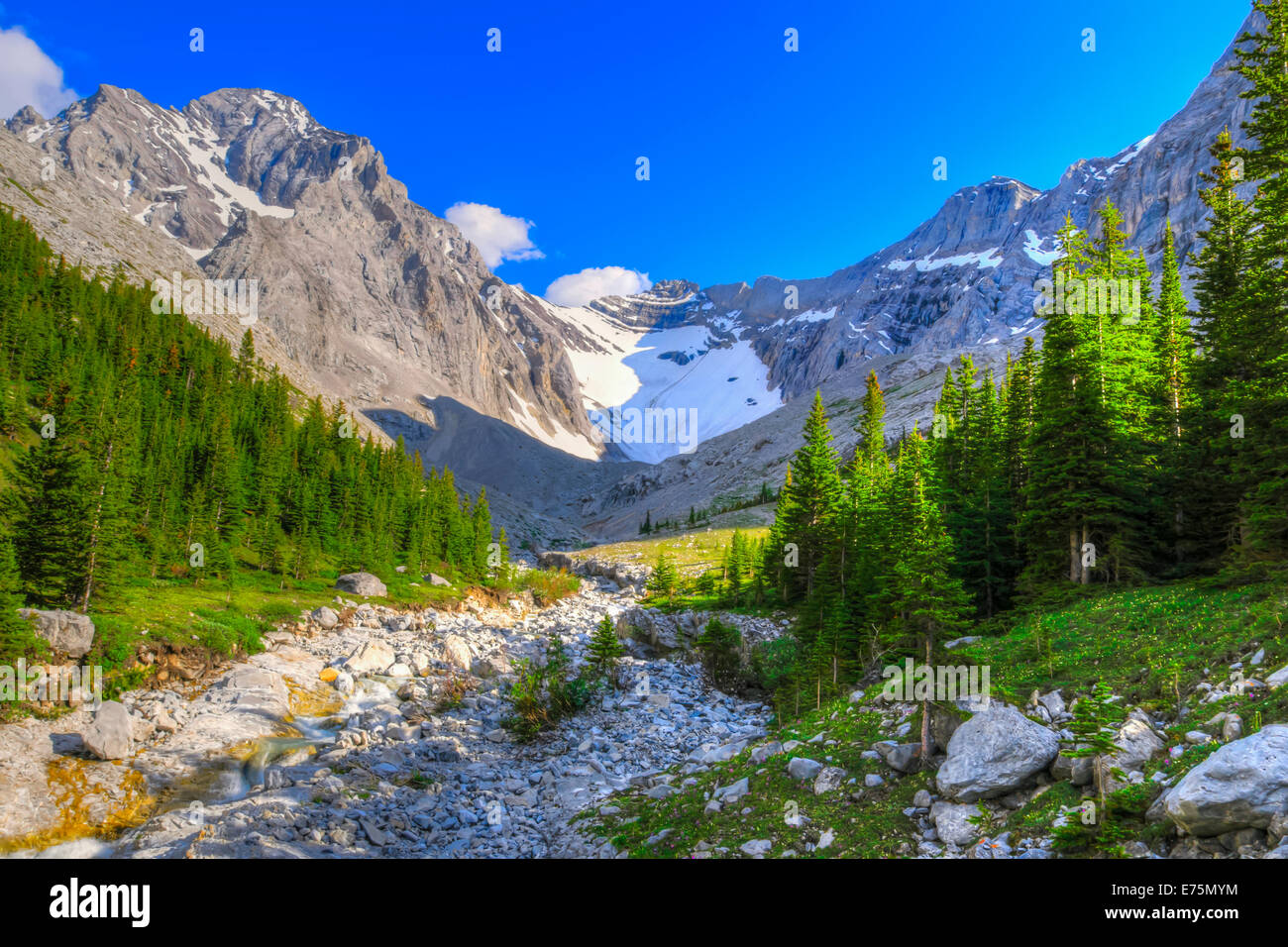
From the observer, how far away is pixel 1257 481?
1961cm

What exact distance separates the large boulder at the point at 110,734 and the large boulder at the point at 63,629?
560cm

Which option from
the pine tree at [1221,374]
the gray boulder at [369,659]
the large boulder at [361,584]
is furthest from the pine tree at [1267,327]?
the large boulder at [361,584]

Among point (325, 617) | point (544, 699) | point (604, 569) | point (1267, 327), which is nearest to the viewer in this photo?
point (1267, 327)

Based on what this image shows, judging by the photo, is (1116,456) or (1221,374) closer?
(1221,374)

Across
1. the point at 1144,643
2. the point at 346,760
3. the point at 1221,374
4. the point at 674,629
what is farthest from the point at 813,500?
the point at 346,760

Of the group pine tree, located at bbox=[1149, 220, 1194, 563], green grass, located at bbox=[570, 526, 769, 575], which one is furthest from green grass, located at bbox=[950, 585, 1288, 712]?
green grass, located at bbox=[570, 526, 769, 575]

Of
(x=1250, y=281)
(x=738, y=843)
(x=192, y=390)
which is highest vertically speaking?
(x=192, y=390)

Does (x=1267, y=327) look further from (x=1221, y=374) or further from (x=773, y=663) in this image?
(x=773, y=663)

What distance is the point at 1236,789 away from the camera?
7395mm

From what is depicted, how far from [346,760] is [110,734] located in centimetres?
754

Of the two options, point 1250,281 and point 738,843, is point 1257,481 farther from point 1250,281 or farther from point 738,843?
point 738,843

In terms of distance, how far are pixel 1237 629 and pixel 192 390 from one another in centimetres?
8834
